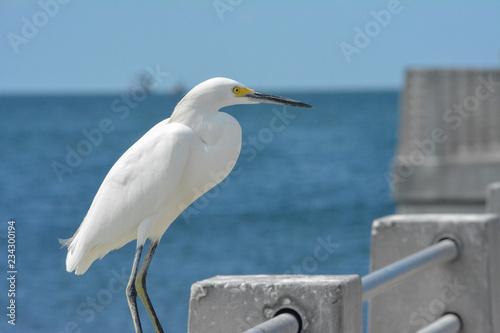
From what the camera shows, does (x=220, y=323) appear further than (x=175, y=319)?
No

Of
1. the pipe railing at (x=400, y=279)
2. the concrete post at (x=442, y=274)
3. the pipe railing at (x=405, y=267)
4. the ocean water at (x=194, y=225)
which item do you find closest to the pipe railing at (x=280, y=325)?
the pipe railing at (x=400, y=279)

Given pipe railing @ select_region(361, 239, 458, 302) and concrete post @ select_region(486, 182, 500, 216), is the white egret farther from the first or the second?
concrete post @ select_region(486, 182, 500, 216)

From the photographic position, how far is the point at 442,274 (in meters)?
3.51

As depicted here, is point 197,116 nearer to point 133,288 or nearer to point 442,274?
point 133,288

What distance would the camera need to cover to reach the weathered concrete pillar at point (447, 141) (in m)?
7.73

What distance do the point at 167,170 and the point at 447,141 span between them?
608cm

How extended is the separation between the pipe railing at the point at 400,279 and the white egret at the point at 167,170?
2.08 feet

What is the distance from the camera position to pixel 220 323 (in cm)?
221

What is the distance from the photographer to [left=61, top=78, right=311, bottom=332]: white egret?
270 cm

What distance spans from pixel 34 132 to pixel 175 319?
168ft

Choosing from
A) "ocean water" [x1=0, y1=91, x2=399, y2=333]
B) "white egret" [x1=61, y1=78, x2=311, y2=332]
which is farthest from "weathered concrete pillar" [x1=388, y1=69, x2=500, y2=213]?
"white egret" [x1=61, y1=78, x2=311, y2=332]

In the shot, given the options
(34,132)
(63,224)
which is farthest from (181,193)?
(34,132)

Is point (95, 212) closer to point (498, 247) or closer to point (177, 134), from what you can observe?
point (177, 134)

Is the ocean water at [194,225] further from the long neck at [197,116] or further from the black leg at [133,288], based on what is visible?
the black leg at [133,288]
